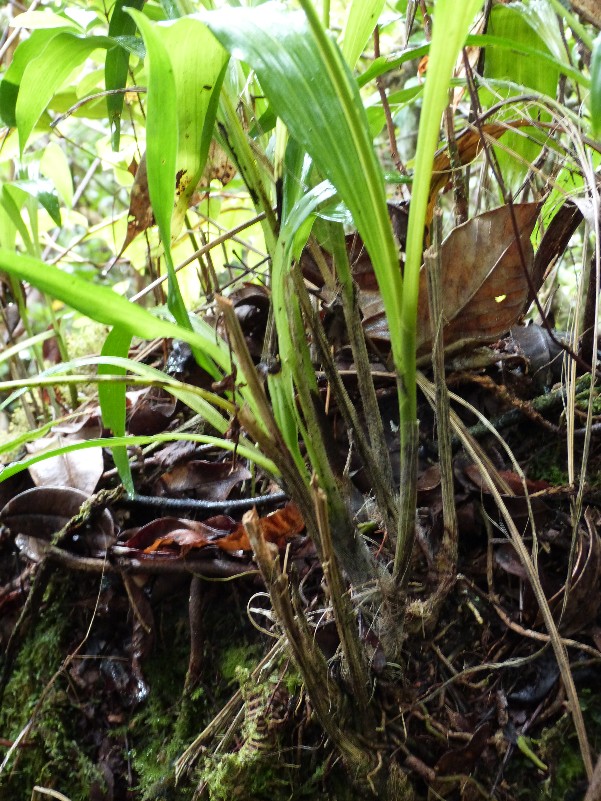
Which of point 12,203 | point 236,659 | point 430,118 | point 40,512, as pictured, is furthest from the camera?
point 12,203

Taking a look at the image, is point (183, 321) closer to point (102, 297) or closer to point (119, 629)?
point (102, 297)

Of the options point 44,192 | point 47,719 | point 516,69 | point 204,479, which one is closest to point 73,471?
point 204,479

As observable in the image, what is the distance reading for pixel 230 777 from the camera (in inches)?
22.5

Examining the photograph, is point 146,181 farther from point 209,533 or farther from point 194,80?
point 209,533

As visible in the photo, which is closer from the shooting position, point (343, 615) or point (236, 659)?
point (343, 615)

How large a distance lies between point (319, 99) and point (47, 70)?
0.35 meters

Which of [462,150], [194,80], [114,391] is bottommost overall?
[114,391]

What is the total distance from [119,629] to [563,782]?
51cm

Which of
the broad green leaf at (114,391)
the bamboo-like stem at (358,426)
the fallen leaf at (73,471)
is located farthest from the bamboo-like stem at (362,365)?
the fallen leaf at (73,471)

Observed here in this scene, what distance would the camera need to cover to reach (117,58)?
2.34 ft

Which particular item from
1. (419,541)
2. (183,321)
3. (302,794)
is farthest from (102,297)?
(302,794)

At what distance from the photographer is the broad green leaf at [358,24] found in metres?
0.52

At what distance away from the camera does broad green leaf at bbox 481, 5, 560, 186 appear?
0.80 metres

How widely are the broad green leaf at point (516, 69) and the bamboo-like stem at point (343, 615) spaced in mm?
602
